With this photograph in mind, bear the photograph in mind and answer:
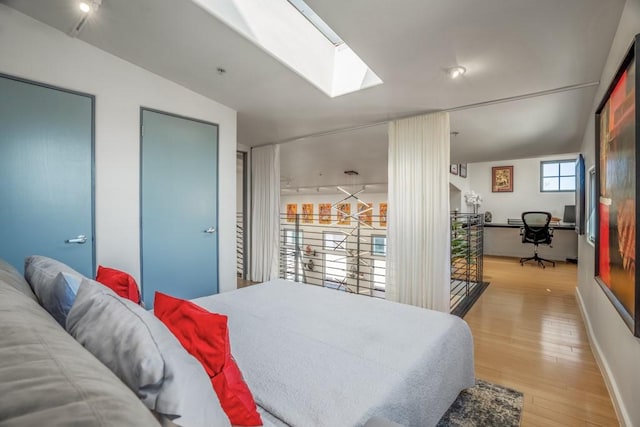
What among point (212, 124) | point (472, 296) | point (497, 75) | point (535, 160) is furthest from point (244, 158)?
point (535, 160)

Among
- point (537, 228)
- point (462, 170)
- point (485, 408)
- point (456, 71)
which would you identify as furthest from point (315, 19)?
point (462, 170)

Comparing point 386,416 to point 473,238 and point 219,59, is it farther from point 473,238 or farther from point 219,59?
point 473,238

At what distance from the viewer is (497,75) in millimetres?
2363

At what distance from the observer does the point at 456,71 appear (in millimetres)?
2268

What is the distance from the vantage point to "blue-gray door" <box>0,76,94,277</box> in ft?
6.33

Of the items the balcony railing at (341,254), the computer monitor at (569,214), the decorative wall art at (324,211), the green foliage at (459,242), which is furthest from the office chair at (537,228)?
the decorative wall art at (324,211)

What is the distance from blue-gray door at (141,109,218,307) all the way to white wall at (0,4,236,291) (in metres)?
0.09

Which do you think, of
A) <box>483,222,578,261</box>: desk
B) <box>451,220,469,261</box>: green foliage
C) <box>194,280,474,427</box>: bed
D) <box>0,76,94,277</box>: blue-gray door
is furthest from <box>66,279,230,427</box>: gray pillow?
<box>483,222,578,261</box>: desk

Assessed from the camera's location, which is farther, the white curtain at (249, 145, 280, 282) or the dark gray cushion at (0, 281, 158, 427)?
the white curtain at (249, 145, 280, 282)

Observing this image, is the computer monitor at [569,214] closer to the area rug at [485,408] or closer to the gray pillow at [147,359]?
the area rug at [485,408]

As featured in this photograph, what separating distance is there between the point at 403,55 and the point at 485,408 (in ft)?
7.78

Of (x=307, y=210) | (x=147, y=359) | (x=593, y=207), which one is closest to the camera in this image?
(x=147, y=359)

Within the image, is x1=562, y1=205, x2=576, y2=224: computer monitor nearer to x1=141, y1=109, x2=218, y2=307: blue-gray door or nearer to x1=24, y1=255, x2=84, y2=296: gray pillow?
x1=141, y1=109, x2=218, y2=307: blue-gray door

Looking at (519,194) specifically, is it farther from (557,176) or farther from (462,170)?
(462,170)
